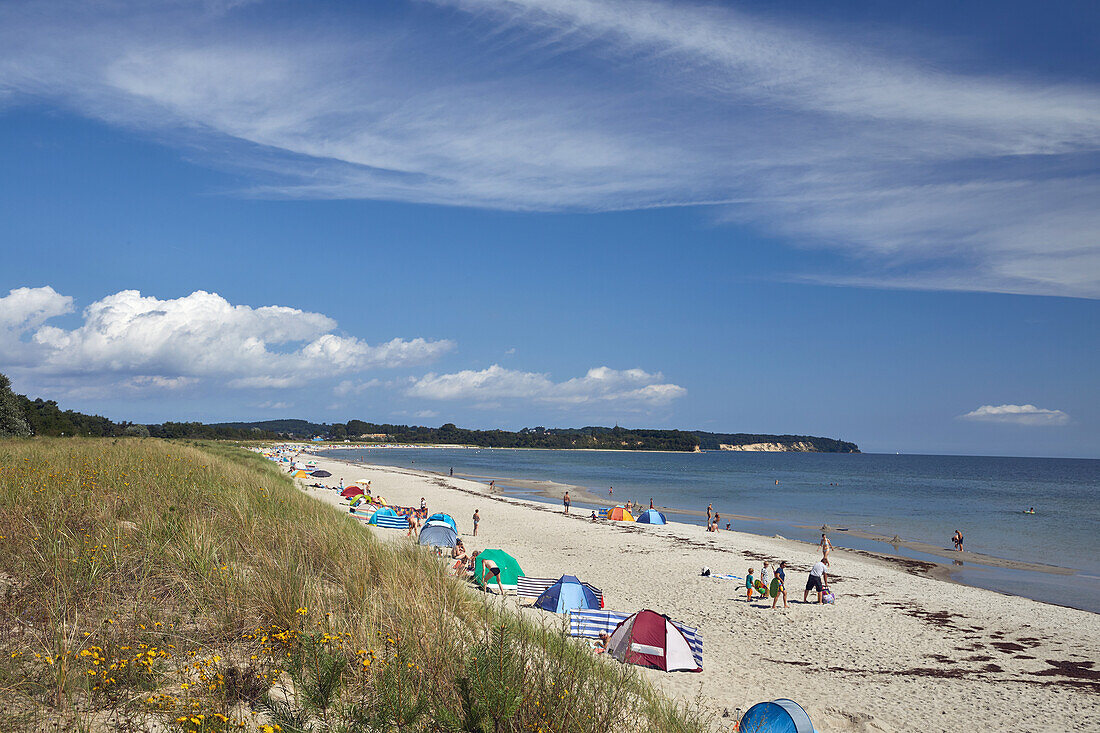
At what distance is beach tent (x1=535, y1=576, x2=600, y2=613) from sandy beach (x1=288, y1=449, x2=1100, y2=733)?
1.58ft

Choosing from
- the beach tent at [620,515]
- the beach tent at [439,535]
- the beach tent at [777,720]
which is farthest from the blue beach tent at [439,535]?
the beach tent at [620,515]

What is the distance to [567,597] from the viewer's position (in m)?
13.4

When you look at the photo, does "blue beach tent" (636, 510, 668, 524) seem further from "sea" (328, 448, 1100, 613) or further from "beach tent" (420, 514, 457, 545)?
"beach tent" (420, 514, 457, 545)

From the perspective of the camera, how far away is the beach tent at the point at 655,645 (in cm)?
1080

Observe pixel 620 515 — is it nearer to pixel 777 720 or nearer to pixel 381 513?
pixel 381 513

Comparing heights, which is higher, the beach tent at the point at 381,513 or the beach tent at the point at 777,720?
the beach tent at the point at 777,720

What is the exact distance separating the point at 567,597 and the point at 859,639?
6861 mm

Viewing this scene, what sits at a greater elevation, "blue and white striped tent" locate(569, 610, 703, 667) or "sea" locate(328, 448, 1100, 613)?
"blue and white striped tent" locate(569, 610, 703, 667)

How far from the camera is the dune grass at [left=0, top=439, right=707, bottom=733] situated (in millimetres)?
3822

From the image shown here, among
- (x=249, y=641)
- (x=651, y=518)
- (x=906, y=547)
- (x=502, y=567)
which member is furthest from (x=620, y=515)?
(x=249, y=641)

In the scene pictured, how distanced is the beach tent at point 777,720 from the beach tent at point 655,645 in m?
3.01

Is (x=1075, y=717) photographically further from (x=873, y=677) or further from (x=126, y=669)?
(x=126, y=669)

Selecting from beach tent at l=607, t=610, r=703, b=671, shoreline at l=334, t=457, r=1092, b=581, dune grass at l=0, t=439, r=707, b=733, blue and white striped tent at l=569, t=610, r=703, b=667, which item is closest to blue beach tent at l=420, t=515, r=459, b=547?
blue and white striped tent at l=569, t=610, r=703, b=667

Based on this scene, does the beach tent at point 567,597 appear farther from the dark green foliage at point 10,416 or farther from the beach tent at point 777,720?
the dark green foliage at point 10,416
